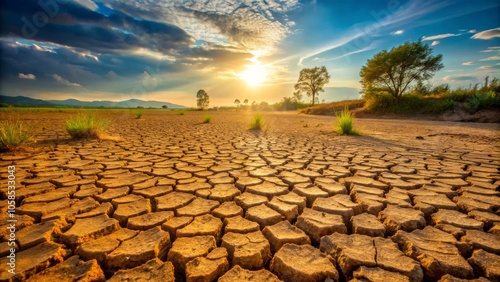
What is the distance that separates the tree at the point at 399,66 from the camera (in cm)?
1441

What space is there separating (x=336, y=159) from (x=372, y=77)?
15.3 meters

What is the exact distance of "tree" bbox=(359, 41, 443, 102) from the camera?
14.4m

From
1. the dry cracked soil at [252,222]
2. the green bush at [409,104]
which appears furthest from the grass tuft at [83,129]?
the green bush at [409,104]

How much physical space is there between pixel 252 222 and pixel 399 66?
1764cm

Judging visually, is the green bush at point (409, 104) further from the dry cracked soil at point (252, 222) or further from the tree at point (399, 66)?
the dry cracked soil at point (252, 222)

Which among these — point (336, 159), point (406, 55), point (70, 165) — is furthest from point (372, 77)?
point (70, 165)

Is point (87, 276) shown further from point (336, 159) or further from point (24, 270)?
point (336, 159)

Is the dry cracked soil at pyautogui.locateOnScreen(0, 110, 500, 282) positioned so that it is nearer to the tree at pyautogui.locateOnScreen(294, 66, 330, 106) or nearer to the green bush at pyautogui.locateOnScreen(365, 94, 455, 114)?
the green bush at pyautogui.locateOnScreen(365, 94, 455, 114)

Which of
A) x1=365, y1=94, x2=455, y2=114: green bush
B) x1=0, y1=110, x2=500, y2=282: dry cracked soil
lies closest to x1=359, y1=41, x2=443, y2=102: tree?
x1=365, y1=94, x2=455, y2=114: green bush

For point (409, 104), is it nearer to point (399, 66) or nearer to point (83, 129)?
point (399, 66)

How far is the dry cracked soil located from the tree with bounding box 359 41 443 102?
14.9 meters

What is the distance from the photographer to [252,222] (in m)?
1.43

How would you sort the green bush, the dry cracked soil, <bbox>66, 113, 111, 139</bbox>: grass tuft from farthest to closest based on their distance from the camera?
1. the green bush
2. <bbox>66, 113, 111, 139</bbox>: grass tuft
3. the dry cracked soil

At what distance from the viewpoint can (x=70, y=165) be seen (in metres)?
2.64
